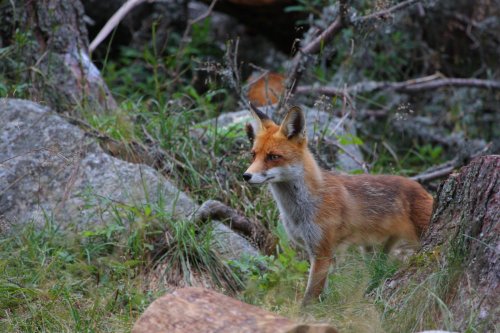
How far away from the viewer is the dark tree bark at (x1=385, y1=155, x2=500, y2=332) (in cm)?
427

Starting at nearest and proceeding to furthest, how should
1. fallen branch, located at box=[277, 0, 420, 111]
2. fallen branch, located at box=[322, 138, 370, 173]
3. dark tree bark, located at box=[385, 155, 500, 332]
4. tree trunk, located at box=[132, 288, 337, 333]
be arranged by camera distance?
tree trunk, located at box=[132, 288, 337, 333]
dark tree bark, located at box=[385, 155, 500, 332]
fallen branch, located at box=[322, 138, 370, 173]
fallen branch, located at box=[277, 0, 420, 111]

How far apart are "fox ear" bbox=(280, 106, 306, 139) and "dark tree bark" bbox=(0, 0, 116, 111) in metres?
2.64

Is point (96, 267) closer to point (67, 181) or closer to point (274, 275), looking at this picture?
point (67, 181)

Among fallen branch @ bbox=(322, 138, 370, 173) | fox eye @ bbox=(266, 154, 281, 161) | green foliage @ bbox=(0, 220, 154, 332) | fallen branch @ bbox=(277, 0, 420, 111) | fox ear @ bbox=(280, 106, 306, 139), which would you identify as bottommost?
green foliage @ bbox=(0, 220, 154, 332)

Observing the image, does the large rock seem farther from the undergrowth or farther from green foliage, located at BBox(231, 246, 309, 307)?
green foliage, located at BBox(231, 246, 309, 307)

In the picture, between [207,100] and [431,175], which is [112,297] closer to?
[207,100]

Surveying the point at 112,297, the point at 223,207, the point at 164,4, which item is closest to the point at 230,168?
the point at 223,207

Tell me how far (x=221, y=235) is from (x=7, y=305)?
1.93 meters

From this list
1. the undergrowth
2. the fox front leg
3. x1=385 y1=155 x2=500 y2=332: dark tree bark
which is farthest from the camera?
the fox front leg

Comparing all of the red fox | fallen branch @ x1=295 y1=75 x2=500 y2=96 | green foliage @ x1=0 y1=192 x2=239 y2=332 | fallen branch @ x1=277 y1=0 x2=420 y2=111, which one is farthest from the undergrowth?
fallen branch @ x1=295 y1=75 x2=500 y2=96

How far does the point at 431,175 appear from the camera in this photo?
320 inches

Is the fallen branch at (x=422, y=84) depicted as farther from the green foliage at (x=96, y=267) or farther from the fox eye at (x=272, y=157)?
the green foliage at (x=96, y=267)

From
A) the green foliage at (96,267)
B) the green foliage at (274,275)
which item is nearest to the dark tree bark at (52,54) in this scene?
the green foliage at (96,267)

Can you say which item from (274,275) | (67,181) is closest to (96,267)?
(67,181)
